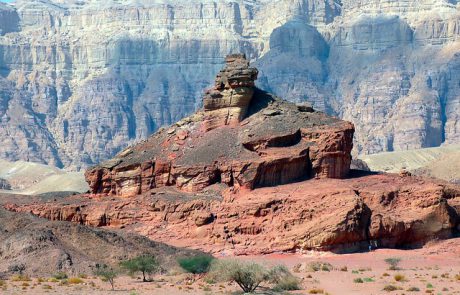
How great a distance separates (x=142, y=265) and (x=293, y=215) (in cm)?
1499

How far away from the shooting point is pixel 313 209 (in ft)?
285

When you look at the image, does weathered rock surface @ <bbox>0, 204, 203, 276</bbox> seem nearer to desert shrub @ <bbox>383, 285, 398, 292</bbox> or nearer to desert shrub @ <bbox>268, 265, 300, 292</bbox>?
desert shrub @ <bbox>268, 265, 300, 292</bbox>

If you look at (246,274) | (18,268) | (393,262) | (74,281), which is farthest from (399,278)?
(18,268)

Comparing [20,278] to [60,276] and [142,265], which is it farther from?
[142,265]

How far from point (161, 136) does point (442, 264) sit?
2439 cm

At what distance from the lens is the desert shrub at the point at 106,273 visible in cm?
7194

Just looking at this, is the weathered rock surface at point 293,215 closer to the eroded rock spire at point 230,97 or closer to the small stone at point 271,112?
the small stone at point 271,112

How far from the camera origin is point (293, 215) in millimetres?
87188

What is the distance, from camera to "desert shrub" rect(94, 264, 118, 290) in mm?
71938

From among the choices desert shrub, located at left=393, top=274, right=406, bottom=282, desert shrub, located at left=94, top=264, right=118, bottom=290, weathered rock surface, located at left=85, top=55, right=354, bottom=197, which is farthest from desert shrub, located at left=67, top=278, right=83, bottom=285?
weathered rock surface, located at left=85, top=55, right=354, bottom=197

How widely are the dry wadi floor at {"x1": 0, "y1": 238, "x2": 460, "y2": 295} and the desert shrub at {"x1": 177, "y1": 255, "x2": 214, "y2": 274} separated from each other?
0.52 meters

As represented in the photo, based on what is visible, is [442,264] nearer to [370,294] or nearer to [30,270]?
[370,294]

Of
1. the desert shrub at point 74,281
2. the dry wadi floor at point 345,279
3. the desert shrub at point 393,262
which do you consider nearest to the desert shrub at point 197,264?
the dry wadi floor at point 345,279

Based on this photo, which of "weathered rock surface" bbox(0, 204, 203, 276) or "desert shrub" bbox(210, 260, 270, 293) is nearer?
"desert shrub" bbox(210, 260, 270, 293)
